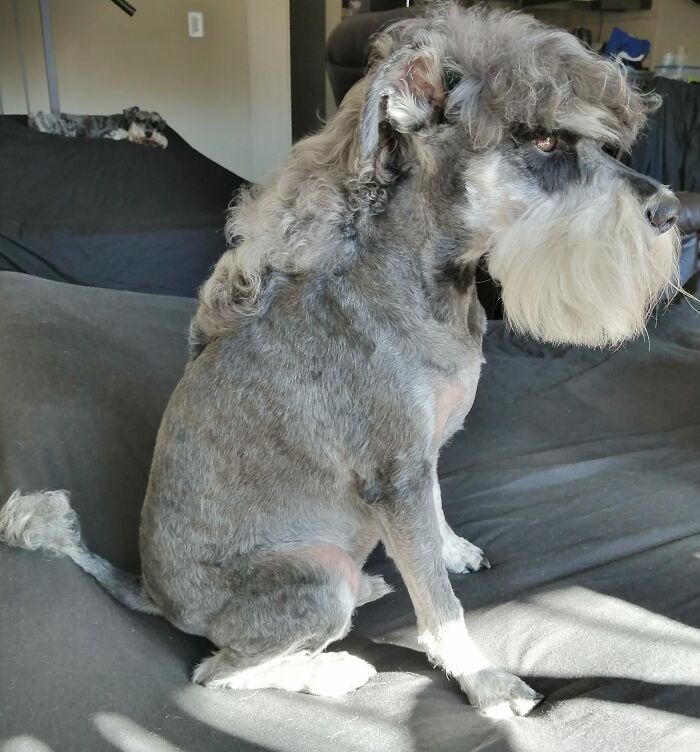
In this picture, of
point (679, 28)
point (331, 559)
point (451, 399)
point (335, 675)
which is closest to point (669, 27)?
point (679, 28)

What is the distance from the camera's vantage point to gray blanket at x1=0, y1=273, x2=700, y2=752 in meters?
1.26

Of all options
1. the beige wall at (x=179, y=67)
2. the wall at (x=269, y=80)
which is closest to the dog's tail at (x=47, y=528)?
the beige wall at (x=179, y=67)

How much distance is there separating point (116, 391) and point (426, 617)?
1.16 metres

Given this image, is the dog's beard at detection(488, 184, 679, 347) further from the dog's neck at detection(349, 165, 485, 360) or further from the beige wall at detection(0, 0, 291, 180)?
the beige wall at detection(0, 0, 291, 180)

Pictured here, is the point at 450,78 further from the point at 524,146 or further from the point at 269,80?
the point at 269,80

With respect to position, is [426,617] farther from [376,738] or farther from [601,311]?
[601,311]

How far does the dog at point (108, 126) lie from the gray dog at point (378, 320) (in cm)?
418

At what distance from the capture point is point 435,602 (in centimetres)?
137

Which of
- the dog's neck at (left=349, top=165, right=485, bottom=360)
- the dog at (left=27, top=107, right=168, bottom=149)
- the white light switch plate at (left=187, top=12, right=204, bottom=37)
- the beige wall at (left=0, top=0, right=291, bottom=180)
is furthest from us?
the white light switch plate at (left=187, top=12, right=204, bottom=37)

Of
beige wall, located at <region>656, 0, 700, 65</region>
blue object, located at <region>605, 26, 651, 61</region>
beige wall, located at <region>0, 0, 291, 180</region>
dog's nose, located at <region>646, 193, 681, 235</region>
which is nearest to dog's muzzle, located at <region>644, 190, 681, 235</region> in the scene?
dog's nose, located at <region>646, 193, 681, 235</region>

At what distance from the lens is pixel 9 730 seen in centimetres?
118

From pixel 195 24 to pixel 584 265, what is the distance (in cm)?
616

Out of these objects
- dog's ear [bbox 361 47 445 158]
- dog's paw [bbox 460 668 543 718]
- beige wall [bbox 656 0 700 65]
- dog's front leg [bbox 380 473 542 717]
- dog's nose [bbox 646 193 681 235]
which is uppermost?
beige wall [bbox 656 0 700 65]

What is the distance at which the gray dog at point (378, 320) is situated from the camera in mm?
1227
